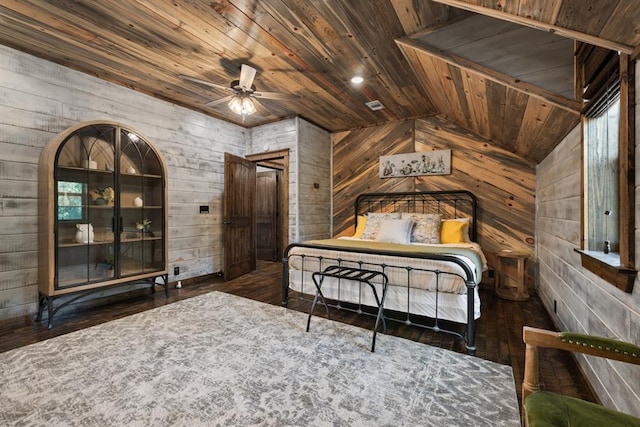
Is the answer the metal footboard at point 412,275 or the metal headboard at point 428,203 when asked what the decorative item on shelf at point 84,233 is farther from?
the metal headboard at point 428,203

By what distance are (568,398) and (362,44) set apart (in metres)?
2.85

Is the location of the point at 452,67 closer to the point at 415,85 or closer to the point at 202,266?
the point at 415,85

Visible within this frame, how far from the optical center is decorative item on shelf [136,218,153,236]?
3482 millimetres

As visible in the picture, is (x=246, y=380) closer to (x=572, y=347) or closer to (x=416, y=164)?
(x=572, y=347)

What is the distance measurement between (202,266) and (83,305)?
60.1 inches

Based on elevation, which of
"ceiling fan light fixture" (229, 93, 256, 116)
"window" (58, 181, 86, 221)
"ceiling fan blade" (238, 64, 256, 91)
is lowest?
"window" (58, 181, 86, 221)

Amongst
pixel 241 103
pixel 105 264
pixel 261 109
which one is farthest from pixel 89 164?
pixel 261 109

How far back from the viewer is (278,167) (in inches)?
243

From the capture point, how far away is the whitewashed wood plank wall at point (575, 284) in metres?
1.26

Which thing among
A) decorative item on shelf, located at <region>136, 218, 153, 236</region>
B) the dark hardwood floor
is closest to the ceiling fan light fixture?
decorative item on shelf, located at <region>136, 218, 153, 236</region>

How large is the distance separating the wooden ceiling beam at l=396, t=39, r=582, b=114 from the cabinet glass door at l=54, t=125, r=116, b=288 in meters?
3.53

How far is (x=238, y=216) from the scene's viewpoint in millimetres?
4676

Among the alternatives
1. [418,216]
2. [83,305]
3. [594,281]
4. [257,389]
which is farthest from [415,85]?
[83,305]

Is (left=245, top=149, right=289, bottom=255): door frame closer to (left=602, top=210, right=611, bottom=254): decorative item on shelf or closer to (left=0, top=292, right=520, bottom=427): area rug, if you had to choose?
(left=0, top=292, right=520, bottom=427): area rug
